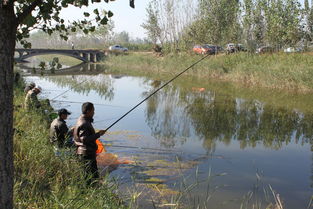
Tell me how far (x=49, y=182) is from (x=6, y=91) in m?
2.46

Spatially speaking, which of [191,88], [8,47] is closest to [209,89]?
[191,88]

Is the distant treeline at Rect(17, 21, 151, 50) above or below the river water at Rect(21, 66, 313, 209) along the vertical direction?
above

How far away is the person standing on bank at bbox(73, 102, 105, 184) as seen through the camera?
5.34 metres

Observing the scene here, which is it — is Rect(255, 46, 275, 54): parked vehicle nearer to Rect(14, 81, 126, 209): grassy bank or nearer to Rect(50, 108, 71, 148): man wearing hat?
Rect(50, 108, 71, 148): man wearing hat

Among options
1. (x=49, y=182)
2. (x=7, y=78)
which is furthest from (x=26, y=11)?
(x=49, y=182)

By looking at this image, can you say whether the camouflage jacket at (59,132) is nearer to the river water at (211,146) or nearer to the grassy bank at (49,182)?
the grassy bank at (49,182)

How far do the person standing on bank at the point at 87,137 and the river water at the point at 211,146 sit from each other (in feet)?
1.96

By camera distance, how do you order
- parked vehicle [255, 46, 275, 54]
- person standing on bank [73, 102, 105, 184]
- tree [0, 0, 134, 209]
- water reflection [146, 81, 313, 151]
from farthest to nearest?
parked vehicle [255, 46, 275, 54] < water reflection [146, 81, 313, 151] < person standing on bank [73, 102, 105, 184] < tree [0, 0, 134, 209]

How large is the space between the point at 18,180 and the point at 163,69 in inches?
1091

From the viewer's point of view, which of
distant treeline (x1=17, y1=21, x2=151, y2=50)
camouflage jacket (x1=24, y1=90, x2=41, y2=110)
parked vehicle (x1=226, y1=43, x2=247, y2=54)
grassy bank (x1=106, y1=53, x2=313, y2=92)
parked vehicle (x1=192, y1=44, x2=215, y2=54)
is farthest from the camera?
distant treeline (x1=17, y1=21, x2=151, y2=50)

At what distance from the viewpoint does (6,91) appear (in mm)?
2572

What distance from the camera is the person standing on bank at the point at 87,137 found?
534cm

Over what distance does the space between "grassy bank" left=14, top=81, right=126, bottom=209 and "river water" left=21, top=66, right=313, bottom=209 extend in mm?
430

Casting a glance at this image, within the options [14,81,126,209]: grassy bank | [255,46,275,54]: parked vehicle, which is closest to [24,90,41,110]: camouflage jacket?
[14,81,126,209]: grassy bank
